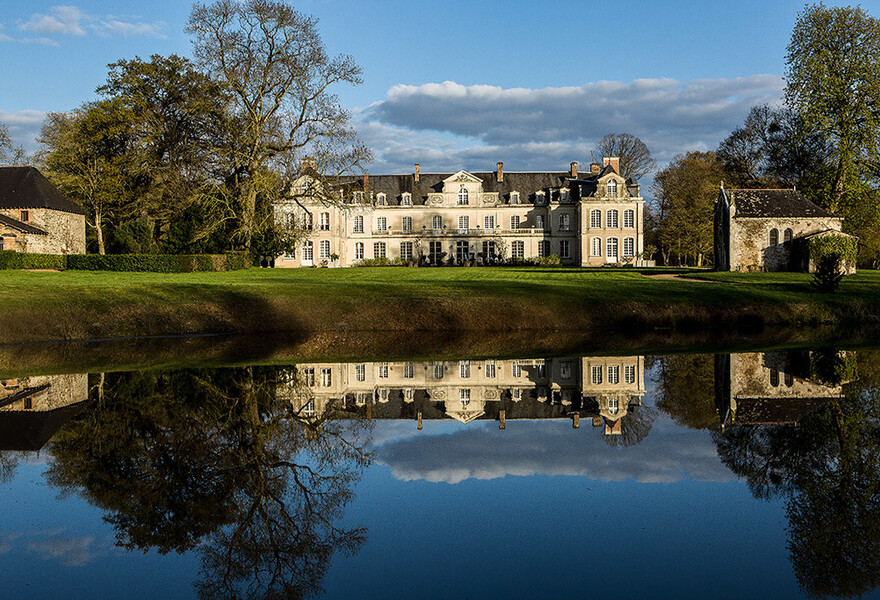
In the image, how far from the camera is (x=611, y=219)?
5372 cm

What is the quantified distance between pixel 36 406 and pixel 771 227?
34815 millimetres

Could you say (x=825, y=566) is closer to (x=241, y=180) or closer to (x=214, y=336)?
(x=214, y=336)

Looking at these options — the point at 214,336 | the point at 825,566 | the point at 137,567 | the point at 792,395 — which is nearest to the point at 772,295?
the point at 792,395

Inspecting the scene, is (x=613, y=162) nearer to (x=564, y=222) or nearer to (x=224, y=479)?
(x=564, y=222)

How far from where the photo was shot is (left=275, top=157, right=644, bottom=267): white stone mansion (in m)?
55.9

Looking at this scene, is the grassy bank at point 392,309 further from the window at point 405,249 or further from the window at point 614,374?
the window at point 405,249

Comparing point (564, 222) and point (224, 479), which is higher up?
point (564, 222)

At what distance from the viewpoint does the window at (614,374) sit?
11801mm

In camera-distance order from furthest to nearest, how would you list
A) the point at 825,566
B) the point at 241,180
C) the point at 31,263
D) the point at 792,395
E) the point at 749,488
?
the point at 241,180 → the point at 31,263 → the point at 792,395 → the point at 749,488 → the point at 825,566

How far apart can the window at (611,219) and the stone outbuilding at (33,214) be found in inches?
1377

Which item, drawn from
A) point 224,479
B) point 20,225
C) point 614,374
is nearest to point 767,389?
point 614,374

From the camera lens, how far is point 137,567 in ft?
15.8

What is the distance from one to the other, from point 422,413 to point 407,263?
4637 cm

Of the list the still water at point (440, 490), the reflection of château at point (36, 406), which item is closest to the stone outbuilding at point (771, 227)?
the still water at point (440, 490)
